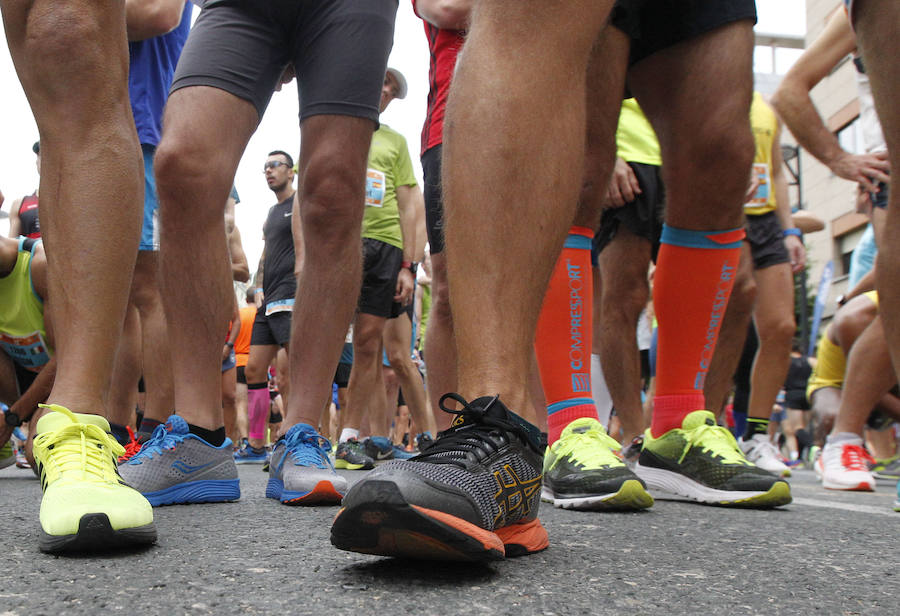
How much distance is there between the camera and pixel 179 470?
1.95 m

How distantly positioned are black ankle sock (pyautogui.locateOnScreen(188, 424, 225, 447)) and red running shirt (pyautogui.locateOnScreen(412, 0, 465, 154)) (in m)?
1.43

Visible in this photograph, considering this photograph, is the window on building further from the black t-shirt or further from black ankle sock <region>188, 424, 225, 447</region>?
black ankle sock <region>188, 424, 225, 447</region>

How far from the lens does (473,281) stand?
1250 mm

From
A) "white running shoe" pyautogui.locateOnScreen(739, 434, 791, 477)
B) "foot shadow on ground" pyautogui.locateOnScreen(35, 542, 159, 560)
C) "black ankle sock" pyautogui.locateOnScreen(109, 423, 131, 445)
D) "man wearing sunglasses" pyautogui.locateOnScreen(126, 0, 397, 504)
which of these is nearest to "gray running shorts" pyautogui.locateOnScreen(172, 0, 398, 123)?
"man wearing sunglasses" pyautogui.locateOnScreen(126, 0, 397, 504)

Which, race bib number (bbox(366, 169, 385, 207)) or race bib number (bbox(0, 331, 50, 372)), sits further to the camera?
race bib number (bbox(366, 169, 385, 207))

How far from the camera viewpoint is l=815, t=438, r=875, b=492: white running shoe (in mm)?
3482

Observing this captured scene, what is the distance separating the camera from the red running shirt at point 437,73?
312 cm

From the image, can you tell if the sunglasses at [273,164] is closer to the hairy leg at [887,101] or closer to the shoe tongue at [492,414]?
the hairy leg at [887,101]

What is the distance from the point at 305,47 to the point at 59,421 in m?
1.41

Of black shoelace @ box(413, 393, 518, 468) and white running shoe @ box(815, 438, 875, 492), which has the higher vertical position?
black shoelace @ box(413, 393, 518, 468)

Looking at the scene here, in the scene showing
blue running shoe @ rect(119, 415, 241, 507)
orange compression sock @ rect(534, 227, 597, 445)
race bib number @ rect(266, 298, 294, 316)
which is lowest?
blue running shoe @ rect(119, 415, 241, 507)

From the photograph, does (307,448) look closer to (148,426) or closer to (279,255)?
(148,426)

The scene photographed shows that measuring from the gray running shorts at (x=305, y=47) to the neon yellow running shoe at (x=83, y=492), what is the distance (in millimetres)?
1119

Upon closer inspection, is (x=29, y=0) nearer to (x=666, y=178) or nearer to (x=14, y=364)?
(x=666, y=178)
